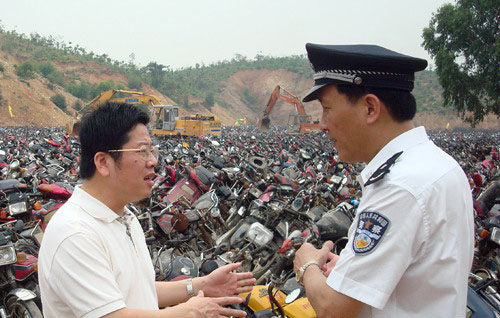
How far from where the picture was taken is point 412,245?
1.08 meters

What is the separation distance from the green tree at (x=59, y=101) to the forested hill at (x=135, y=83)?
0.02m

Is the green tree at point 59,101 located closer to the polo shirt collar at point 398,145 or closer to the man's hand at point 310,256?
the man's hand at point 310,256

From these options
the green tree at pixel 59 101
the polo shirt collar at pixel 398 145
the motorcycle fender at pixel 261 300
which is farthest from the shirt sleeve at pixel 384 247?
the green tree at pixel 59 101

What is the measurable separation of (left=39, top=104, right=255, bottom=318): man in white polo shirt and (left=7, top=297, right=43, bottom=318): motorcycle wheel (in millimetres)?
1634

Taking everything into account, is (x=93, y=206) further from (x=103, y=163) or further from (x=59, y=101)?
(x=59, y=101)

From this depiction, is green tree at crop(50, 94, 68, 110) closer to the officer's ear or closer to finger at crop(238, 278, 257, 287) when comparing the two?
finger at crop(238, 278, 257, 287)

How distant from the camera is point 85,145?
152cm

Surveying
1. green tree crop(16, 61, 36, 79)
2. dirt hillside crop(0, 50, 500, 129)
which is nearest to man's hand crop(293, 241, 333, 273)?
dirt hillside crop(0, 50, 500, 129)

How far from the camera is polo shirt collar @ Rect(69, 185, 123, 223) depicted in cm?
142

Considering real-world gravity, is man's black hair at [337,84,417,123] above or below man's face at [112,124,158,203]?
above

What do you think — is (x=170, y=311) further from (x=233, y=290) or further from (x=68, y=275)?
(x=233, y=290)

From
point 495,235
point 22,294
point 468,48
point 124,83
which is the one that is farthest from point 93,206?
point 124,83

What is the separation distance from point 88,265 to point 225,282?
0.73 meters

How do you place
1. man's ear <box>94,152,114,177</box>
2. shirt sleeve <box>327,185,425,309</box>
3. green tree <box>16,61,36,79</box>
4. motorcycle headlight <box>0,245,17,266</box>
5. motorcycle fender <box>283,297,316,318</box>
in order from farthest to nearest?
1. green tree <box>16,61,36,79</box>
2. motorcycle headlight <box>0,245,17,266</box>
3. motorcycle fender <box>283,297,316,318</box>
4. man's ear <box>94,152,114,177</box>
5. shirt sleeve <box>327,185,425,309</box>
